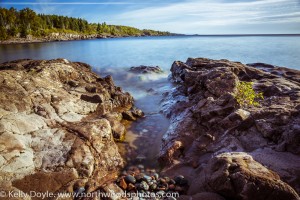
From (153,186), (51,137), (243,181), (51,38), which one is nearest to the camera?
(243,181)

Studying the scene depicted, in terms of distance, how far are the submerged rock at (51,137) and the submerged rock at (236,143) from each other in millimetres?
2839

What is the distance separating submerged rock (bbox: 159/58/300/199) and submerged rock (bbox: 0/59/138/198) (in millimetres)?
2839

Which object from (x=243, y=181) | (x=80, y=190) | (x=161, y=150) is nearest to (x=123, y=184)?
(x=80, y=190)

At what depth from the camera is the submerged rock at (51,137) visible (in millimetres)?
6879

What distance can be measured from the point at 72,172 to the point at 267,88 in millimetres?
11581

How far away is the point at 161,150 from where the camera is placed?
33.6 ft

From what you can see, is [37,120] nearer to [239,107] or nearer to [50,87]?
[50,87]

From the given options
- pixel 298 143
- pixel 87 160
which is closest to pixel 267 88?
pixel 298 143

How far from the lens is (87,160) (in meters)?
8.05

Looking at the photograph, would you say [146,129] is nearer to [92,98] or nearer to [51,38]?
[92,98]

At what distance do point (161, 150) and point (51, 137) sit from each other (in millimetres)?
4820

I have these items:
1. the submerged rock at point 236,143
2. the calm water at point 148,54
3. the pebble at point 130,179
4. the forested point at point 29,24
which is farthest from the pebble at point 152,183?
the forested point at point 29,24

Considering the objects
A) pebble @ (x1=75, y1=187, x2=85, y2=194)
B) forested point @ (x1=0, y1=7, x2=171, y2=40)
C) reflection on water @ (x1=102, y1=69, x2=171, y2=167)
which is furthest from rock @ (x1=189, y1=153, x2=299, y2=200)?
forested point @ (x1=0, y1=7, x2=171, y2=40)

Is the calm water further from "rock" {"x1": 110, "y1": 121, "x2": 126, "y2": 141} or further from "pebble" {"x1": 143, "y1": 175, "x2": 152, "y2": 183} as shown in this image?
"pebble" {"x1": 143, "y1": 175, "x2": 152, "y2": 183}
